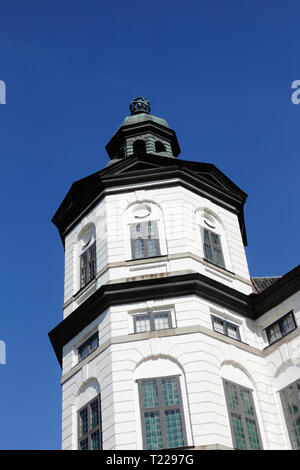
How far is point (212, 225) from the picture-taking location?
102 ft

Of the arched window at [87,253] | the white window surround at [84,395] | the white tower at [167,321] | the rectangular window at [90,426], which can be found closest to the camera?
the white tower at [167,321]

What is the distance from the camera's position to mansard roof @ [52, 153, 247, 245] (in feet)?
103

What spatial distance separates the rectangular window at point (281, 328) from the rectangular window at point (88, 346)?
6955mm

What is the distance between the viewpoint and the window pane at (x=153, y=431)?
2259 cm

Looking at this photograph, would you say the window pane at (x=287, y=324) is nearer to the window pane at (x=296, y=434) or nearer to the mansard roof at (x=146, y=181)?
the window pane at (x=296, y=434)

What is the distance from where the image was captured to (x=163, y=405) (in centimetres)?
2356

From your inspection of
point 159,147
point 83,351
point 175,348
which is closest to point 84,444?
point 83,351

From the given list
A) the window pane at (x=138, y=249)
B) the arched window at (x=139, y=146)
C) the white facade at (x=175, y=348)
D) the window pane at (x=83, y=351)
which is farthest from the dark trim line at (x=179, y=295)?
the arched window at (x=139, y=146)

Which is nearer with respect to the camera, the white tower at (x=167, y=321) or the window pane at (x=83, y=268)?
the white tower at (x=167, y=321)

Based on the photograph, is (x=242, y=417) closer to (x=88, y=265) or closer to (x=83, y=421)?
(x=83, y=421)

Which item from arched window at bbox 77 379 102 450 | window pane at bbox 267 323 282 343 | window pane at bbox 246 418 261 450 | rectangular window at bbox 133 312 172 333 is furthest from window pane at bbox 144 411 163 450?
window pane at bbox 267 323 282 343

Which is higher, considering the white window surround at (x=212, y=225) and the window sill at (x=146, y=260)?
the white window surround at (x=212, y=225)

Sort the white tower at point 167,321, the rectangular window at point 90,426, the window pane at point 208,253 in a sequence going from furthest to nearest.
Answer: the window pane at point 208,253 → the rectangular window at point 90,426 → the white tower at point 167,321
